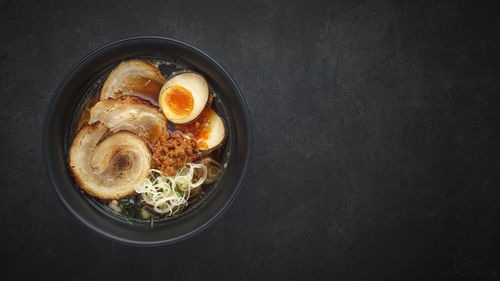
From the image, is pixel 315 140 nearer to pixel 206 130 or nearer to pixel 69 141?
pixel 206 130

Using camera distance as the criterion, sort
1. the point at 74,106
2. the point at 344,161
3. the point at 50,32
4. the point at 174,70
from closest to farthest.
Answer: the point at 74,106, the point at 174,70, the point at 50,32, the point at 344,161

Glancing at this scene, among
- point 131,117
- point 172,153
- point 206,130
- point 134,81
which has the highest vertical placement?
point 134,81

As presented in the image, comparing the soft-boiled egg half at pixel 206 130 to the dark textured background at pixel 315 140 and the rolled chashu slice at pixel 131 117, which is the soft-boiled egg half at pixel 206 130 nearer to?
the rolled chashu slice at pixel 131 117

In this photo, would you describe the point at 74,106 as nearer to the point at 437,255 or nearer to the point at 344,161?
the point at 344,161

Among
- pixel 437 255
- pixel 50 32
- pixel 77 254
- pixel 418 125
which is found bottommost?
pixel 437 255

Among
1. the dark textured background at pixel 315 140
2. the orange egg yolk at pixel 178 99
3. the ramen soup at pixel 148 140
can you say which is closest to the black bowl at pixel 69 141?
the ramen soup at pixel 148 140

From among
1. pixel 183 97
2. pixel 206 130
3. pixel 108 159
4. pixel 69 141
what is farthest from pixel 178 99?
pixel 69 141

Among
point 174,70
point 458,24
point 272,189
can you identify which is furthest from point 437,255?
point 174,70

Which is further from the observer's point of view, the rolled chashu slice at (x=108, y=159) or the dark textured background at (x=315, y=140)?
the dark textured background at (x=315, y=140)
